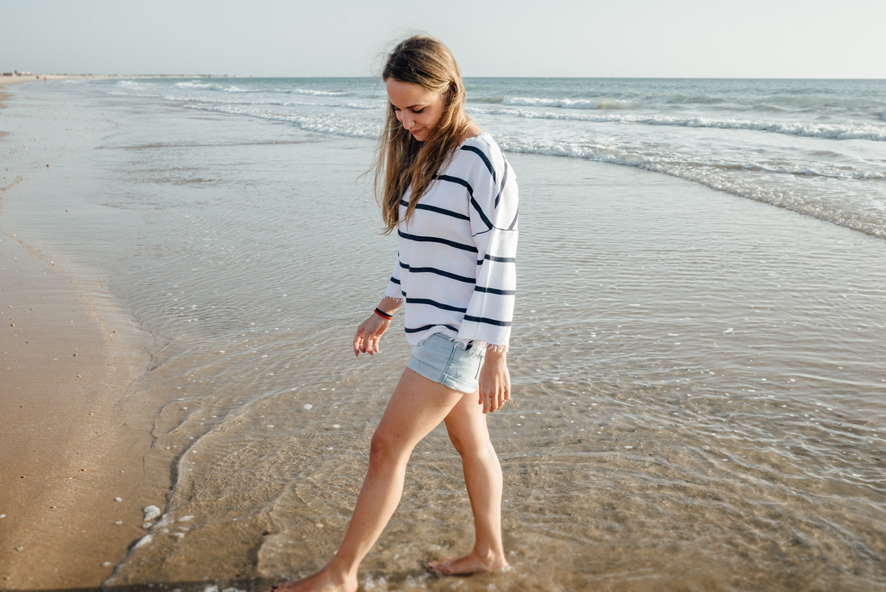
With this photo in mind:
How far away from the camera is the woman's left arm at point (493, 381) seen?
1908 mm

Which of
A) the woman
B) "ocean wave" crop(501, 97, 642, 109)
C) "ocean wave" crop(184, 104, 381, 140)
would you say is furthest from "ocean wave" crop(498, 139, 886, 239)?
"ocean wave" crop(501, 97, 642, 109)

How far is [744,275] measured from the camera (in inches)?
227

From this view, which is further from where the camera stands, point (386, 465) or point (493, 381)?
point (386, 465)

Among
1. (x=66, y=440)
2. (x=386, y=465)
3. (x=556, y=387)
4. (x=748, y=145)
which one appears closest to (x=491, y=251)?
(x=386, y=465)

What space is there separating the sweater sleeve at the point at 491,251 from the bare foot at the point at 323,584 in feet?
3.06

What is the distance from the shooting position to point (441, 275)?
197 cm

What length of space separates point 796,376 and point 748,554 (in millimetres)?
1822

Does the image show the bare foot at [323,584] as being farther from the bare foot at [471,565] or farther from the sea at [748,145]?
the sea at [748,145]

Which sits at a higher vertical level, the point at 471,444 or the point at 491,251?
the point at 491,251

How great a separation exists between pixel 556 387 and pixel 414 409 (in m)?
1.95

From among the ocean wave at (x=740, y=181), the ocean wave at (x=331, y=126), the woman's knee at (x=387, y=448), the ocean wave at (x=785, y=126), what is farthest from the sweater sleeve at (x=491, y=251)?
the ocean wave at (x=785, y=126)

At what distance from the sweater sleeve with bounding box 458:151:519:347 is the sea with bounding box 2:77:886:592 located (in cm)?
42

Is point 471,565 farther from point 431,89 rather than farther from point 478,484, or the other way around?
point 431,89

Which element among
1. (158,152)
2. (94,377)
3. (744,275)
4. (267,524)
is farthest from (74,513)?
(158,152)
